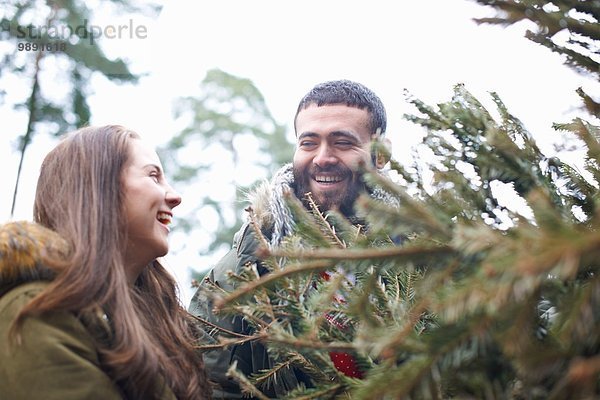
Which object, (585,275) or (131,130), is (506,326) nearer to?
(585,275)

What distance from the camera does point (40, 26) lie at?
12.0 m

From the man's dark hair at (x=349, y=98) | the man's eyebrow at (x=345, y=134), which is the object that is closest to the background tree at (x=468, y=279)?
the man's eyebrow at (x=345, y=134)

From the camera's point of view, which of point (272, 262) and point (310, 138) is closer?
point (272, 262)

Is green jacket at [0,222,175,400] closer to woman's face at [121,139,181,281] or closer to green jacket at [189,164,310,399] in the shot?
woman's face at [121,139,181,281]

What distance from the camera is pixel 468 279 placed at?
1.38m

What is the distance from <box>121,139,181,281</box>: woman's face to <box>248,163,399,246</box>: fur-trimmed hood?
0.63 meters

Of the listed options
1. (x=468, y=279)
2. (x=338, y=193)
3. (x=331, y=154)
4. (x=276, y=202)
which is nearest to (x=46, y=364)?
(x=468, y=279)

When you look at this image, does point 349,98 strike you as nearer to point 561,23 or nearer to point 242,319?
point 242,319

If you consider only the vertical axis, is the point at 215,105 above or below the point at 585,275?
above

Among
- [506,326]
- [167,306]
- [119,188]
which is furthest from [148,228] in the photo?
[506,326]

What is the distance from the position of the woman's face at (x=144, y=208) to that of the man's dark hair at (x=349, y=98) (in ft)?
4.61

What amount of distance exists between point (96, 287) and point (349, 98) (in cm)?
205

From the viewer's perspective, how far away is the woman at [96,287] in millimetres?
2059

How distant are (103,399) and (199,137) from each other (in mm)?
19790
